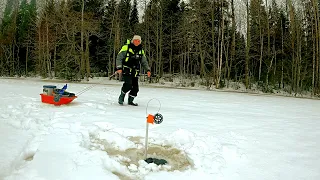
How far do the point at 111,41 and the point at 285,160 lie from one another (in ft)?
98.3

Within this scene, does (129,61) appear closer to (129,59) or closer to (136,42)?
(129,59)

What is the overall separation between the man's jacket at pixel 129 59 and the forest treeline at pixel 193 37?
15.1 metres

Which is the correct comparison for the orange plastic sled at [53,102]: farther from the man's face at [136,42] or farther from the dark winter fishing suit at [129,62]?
the man's face at [136,42]

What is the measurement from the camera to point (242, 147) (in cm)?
420

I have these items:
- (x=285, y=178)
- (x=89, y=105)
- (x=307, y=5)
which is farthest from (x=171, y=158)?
(x=307, y=5)

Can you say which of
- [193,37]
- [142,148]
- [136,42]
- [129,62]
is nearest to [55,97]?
[129,62]

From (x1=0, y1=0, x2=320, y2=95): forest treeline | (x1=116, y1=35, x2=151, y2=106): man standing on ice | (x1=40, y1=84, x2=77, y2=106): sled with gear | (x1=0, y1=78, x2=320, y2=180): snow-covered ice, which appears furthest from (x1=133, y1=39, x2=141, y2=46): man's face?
(x1=0, y1=0, x2=320, y2=95): forest treeline

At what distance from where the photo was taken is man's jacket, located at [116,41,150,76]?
25.3ft

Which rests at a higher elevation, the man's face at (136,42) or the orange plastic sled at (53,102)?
the man's face at (136,42)

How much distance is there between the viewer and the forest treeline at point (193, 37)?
23984 mm

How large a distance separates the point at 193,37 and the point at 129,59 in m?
18.5

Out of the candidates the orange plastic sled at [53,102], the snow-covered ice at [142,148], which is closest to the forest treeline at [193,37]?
the orange plastic sled at [53,102]

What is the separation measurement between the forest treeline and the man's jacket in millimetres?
15059

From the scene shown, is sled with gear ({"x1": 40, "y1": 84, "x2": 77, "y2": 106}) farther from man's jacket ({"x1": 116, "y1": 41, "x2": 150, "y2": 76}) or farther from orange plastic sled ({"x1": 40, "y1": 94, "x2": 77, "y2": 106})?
man's jacket ({"x1": 116, "y1": 41, "x2": 150, "y2": 76})
